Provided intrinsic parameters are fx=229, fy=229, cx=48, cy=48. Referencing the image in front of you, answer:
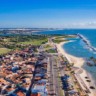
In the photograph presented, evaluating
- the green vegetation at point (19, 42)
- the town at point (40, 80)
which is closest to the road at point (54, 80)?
the town at point (40, 80)

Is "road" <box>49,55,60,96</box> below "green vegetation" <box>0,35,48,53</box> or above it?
above

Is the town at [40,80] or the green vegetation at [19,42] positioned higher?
the town at [40,80]

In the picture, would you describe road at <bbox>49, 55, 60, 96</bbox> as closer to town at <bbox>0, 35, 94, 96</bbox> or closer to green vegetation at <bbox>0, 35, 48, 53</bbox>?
town at <bbox>0, 35, 94, 96</bbox>

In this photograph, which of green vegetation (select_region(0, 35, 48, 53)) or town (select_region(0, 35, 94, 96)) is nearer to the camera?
town (select_region(0, 35, 94, 96))

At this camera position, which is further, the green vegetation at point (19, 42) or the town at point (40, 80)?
the green vegetation at point (19, 42)

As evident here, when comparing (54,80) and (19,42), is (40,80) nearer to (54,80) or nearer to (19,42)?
(54,80)

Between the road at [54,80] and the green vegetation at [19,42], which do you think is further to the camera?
the green vegetation at [19,42]

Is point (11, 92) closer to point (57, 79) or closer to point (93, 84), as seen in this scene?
point (57, 79)

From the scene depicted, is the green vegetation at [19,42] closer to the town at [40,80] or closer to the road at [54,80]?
the town at [40,80]

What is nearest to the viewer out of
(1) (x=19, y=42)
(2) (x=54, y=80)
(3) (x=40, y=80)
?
(3) (x=40, y=80)

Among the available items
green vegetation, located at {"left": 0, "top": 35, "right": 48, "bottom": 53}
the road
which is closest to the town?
the road

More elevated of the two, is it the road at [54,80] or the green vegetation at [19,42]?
the road at [54,80]

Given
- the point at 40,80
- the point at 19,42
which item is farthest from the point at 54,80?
the point at 19,42
